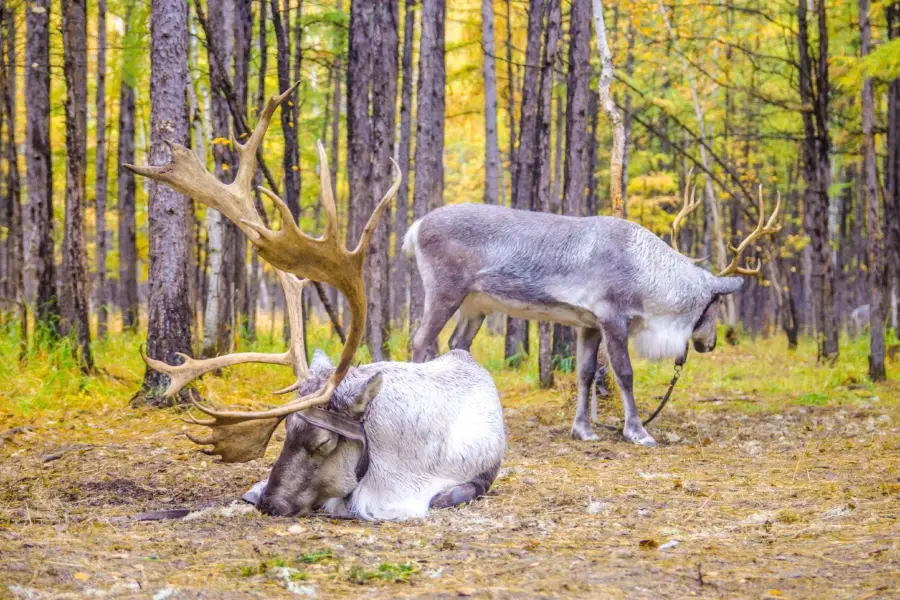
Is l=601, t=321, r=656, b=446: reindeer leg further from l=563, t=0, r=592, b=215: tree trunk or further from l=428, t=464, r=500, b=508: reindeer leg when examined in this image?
l=428, t=464, r=500, b=508: reindeer leg

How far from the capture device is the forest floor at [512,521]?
3426 millimetres

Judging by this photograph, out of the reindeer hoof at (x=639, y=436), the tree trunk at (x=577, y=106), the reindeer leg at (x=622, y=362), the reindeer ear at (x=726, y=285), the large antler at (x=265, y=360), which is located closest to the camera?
the large antler at (x=265, y=360)

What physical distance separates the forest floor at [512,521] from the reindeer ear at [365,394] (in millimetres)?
605

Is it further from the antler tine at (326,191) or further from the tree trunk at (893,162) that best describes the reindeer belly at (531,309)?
the tree trunk at (893,162)

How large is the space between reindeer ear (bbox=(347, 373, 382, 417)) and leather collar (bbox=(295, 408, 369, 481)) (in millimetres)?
78

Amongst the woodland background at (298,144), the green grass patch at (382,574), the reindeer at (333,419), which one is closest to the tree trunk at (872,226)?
the woodland background at (298,144)

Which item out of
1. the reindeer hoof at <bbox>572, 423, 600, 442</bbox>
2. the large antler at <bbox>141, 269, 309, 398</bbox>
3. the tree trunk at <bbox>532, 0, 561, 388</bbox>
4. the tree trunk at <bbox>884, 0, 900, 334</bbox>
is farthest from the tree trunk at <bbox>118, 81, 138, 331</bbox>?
the tree trunk at <bbox>884, 0, 900, 334</bbox>

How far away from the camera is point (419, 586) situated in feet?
11.2

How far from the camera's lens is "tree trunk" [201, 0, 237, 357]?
10.5m

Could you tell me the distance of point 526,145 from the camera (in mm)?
12344

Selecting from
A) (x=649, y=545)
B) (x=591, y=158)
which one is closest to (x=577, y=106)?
(x=649, y=545)

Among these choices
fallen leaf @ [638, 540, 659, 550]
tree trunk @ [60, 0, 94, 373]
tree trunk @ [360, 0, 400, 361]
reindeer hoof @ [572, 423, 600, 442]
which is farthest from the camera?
tree trunk @ [60, 0, 94, 373]

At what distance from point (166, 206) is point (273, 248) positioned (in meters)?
4.32

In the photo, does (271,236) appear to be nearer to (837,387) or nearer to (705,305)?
(705,305)
